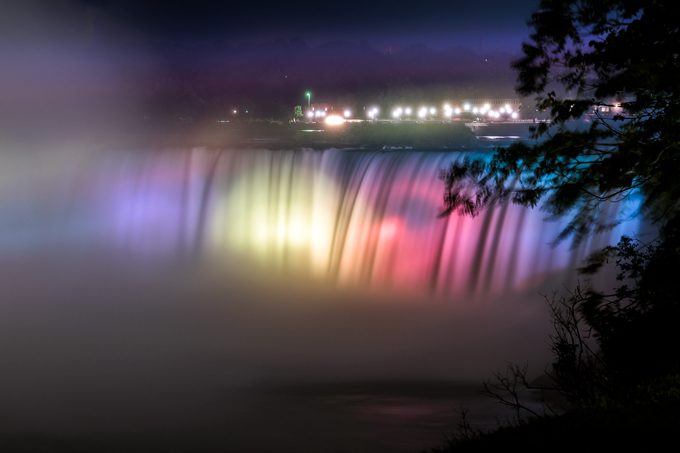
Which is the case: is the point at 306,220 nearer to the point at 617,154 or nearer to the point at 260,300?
the point at 260,300

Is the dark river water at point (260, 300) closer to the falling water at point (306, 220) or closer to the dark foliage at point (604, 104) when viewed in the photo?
the falling water at point (306, 220)

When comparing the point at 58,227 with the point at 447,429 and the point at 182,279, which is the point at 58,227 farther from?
the point at 447,429

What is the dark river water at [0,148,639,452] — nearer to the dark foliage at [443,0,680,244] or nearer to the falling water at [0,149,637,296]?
the falling water at [0,149,637,296]

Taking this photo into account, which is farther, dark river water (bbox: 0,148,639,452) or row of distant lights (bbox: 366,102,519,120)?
row of distant lights (bbox: 366,102,519,120)

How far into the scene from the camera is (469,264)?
64.4ft

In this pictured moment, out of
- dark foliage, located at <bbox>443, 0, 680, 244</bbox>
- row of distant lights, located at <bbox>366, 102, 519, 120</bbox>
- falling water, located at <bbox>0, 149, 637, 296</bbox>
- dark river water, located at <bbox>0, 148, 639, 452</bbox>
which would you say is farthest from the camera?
row of distant lights, located at <bbox>366, 102, 519, 120</bbox>

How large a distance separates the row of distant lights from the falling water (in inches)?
803

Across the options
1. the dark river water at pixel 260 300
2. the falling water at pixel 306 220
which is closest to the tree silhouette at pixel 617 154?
the dark river water at pixel 260 300

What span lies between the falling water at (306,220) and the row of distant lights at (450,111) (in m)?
20.4

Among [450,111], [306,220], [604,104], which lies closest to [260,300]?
[306,220]

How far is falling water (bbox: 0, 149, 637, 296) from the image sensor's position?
1934 cm

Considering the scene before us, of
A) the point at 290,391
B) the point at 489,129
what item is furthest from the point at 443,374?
the point at 489,129

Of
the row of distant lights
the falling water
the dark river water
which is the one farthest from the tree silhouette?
the row of distant lights

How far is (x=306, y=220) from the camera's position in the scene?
2422cm
